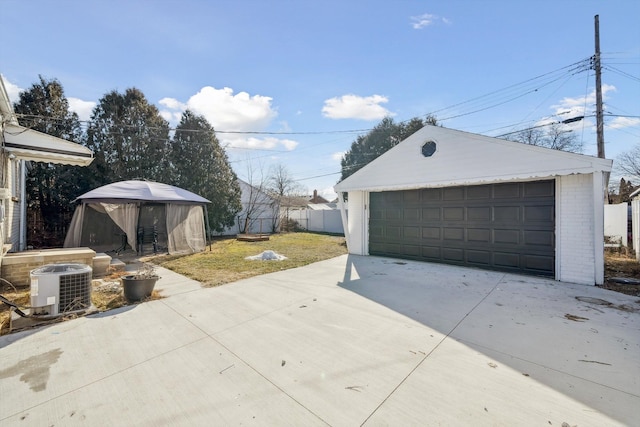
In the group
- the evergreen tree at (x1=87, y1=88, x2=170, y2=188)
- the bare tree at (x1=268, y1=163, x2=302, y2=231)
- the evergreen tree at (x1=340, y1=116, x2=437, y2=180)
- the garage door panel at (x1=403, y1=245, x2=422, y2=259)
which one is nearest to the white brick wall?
the garage door panel at (x1=403, y1=245, x2=422, y2=259)

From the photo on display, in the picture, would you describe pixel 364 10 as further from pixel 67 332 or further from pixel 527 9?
pixel 67 332

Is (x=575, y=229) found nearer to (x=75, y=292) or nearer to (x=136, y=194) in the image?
(x=75, y=292)

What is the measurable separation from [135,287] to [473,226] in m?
7.75

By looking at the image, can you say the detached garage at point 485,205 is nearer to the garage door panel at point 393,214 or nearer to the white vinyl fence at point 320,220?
the garage door panel at point 393,214

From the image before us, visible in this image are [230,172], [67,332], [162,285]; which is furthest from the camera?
[230,172]

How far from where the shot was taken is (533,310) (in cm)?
404

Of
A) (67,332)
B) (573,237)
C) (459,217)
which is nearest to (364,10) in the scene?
(459,217)

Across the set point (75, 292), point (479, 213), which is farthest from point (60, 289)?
point (479, 213)

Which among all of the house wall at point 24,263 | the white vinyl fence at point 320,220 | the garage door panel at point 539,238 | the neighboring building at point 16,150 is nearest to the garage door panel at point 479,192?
the garage door panel at point 539,238

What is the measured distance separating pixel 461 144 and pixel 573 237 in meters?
3.21

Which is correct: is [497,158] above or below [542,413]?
above

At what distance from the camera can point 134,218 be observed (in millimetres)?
8781

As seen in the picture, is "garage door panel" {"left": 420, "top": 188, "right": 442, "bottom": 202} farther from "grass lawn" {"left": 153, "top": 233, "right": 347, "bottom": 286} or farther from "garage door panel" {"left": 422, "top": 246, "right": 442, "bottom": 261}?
"grass lawn" {"left": 153, "top": 233, "right": 347, "bottom": 286}

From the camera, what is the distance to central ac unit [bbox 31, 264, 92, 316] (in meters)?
3.42
